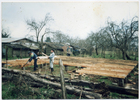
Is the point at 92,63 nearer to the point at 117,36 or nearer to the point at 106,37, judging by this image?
the point at 106,37

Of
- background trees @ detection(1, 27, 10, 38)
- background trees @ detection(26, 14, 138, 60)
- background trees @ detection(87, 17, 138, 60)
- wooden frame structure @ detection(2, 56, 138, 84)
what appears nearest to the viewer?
background trees @ detection(1, 27, 10, 38)

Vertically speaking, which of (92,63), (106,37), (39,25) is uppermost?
(39,25)

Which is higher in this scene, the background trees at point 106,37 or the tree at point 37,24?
the tree at point 37,24

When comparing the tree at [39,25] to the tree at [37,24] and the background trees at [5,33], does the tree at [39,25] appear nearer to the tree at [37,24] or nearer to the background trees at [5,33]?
the tree at [37,24]

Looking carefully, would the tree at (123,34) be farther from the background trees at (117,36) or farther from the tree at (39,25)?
the tree at (39,25)

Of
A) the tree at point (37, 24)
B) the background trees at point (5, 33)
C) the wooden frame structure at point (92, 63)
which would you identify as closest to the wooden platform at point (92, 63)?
the wooden frame structure at point (92, 63)

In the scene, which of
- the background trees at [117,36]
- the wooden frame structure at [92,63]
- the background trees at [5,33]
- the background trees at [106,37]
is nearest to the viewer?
the background trees at [5,33]

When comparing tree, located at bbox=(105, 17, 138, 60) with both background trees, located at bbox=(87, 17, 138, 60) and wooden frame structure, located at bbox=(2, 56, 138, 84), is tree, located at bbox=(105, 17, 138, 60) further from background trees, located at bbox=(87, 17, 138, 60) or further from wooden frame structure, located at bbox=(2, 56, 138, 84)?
wooden frame structure, located at bbox=(2, 56, 138, 84)

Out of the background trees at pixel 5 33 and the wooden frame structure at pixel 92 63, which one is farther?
the wooden frame structure at pixel 92 63

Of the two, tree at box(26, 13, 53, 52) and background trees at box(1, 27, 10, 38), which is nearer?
background trees at box(1, 27, 10, 38)

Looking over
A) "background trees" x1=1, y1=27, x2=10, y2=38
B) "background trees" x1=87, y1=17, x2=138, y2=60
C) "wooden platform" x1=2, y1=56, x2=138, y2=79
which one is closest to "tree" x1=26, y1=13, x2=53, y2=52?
"background trees" x1=1, y1=27, x2=10, y2=38

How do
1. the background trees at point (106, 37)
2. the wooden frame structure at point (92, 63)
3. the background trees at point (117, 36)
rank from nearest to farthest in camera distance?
1. the background trees at point (117, 36)
2. the background trees at point (106, 37)
3. the wooden frame structure at point (92, 63)

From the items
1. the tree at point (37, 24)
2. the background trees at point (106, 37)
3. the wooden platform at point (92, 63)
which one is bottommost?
the wooden platform at point (92, 63)

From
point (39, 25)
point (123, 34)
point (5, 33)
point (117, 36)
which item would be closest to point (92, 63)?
point (117, 36)
